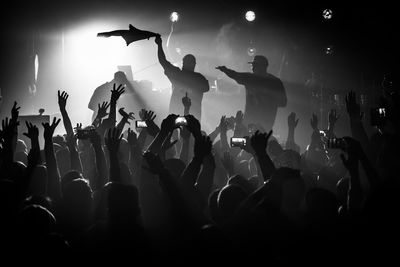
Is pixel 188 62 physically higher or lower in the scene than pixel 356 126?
higher

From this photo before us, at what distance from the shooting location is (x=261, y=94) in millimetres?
7258

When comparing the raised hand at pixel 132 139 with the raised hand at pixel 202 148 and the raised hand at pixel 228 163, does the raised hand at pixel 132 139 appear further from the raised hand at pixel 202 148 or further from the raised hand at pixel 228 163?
the raised hand at pixel 202 148

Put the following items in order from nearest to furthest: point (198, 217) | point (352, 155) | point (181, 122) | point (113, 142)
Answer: point (198, 217)
point (352, 155)
point (113, 142)
point (181, 122)

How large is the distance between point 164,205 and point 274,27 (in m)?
10.6

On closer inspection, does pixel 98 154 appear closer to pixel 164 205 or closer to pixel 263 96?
pixel 164 205

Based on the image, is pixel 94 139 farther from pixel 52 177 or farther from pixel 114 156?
pixel 114 156

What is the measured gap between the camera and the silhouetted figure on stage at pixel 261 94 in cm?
723

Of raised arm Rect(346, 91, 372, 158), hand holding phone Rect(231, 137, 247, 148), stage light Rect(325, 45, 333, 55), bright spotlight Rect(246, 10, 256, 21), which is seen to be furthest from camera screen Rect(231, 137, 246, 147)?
bright spotlight Rect(246, 10, 256, 21)

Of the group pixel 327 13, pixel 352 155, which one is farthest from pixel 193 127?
pixel 327 13

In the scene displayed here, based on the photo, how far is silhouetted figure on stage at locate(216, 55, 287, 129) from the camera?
7.23m

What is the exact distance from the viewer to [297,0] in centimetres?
1197

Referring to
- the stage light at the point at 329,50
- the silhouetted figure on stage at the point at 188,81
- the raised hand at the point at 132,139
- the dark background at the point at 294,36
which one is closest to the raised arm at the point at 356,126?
the raised hand at the point at 132,139

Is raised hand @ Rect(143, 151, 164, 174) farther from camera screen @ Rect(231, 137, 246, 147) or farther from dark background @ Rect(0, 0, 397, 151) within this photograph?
A: dark background @ Rect(0, 0, 397, 151)

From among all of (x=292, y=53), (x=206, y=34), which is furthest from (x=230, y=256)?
(x=206, y=34)
